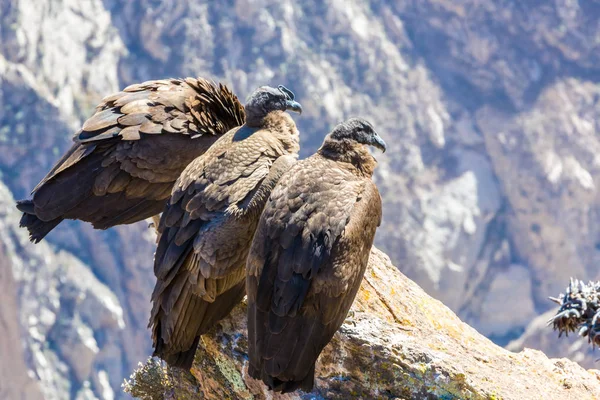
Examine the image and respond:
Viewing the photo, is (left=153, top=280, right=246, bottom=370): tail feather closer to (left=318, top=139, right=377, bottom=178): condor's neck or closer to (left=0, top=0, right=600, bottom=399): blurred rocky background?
(left=318, top=139, right=377, bottom=178): condor's neck

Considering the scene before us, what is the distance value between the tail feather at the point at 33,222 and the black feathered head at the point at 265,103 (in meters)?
2.52

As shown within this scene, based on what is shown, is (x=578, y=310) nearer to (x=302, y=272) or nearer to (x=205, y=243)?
(x=302, y=272)

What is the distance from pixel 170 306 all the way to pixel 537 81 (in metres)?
94.8

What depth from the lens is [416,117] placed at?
9438cm

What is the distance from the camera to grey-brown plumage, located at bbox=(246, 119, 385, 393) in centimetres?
582

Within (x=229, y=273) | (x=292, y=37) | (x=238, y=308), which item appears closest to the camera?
(x=229, y=273)

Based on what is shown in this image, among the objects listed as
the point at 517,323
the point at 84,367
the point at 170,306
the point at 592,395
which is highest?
the point at 517,323

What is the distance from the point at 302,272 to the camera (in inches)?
228

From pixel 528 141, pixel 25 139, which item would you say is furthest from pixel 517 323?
pixel 25 139

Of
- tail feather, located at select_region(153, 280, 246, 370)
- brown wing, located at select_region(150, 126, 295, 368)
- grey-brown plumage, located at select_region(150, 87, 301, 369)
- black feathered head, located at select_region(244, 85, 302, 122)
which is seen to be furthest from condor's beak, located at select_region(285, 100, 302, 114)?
tail feather, located at select_region(153, 280, 246, 370)

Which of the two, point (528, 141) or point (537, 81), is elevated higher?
point (537, 81)

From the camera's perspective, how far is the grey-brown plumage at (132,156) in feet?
27.8

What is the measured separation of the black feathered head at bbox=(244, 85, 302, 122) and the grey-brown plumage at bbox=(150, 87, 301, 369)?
615mm

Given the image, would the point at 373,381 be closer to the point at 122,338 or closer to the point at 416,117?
the point at 122,338
